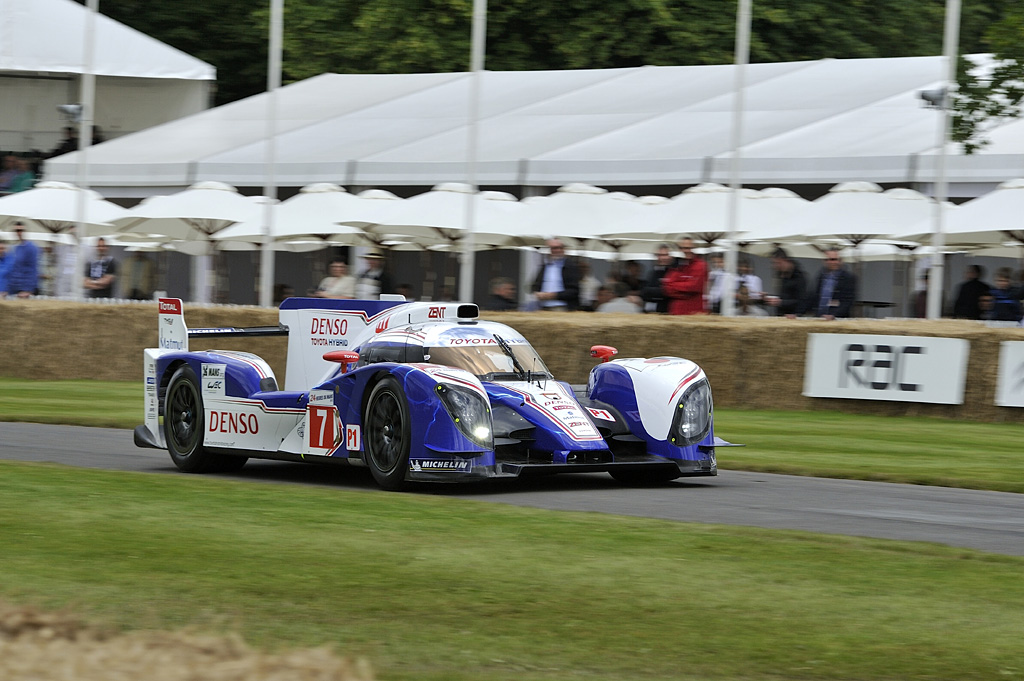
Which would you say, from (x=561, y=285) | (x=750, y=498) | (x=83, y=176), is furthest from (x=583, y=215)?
(x=750, y=498)

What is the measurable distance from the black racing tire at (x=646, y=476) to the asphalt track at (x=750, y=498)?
0.10 metres

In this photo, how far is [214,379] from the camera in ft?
38.7

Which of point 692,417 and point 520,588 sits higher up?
point 692,417

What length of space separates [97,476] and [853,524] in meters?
5.12

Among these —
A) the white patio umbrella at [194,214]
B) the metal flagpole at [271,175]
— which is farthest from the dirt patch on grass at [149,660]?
the white patio umbrella at [194,214]

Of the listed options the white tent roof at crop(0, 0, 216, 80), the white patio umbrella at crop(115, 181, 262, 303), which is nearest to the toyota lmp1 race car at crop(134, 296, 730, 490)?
the white patio umbrella at crop(115, 181, 262, 303)

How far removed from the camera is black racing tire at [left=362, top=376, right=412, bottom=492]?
9.95m

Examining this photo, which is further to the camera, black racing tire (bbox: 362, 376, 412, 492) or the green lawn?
black racing tire (bbox: 362, 376, 412, 492)

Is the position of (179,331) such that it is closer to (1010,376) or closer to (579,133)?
(1010,376)

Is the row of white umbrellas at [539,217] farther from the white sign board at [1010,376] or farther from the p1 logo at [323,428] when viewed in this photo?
the p1 logo at [323,428]

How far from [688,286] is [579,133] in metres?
14.0

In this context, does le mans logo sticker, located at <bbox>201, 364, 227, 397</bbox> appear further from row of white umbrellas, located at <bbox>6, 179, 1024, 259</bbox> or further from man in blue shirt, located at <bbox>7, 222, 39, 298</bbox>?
man in blue shirt, located at <bbox>7, 222, 39, 298</bbox>

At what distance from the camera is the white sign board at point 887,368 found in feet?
51.2

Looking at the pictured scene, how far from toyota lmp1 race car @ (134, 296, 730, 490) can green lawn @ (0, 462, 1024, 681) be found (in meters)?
0.97
